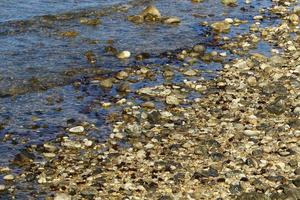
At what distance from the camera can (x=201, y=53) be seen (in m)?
17.9

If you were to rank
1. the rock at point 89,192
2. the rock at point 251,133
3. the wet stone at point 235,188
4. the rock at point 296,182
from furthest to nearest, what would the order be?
1. the rock at point 251,133
2. the rock at point 296,182
3. the wet stone at point 235,188
4. the rock at point 89,192

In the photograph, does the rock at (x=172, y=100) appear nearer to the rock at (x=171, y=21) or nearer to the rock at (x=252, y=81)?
the rock at (x=252, y=81)

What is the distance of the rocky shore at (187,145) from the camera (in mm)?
9922

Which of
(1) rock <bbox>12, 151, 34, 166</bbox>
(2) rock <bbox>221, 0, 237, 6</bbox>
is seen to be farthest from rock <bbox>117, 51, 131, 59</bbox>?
(2) rock <bbox>221, 0, 237, 6</bbox>

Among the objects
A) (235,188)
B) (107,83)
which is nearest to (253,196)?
(235,188)

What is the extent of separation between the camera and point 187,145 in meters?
11.6

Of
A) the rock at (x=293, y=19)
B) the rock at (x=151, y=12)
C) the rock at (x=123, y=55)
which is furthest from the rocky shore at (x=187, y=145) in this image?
the rock at (x=151, y=12)

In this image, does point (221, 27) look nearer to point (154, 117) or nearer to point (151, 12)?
point (151, 12)

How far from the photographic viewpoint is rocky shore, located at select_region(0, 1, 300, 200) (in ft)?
32.6

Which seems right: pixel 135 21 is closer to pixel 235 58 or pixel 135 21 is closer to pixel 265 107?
pixel 235 58

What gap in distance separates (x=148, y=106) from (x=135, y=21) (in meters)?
8.71

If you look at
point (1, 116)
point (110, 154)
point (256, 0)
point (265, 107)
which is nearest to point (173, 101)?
point (265, 107)

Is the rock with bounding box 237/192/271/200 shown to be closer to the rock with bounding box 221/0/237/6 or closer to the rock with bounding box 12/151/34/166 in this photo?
the rock with bounding box 12/151/34/166

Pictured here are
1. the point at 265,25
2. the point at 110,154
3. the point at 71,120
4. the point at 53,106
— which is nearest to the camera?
the point at 110,154
